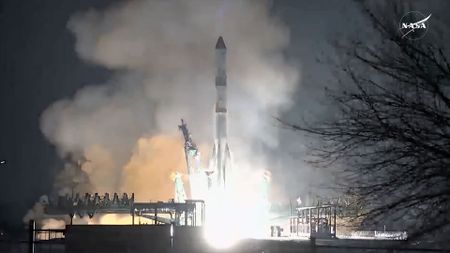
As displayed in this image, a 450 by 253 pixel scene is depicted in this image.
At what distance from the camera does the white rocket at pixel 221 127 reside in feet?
253

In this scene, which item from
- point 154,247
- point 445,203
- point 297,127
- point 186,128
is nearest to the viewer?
point 445,203

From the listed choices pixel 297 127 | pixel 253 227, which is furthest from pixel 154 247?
pixel 253 227

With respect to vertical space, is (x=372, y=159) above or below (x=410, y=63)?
below

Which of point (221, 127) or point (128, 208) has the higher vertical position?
point (221, 127)

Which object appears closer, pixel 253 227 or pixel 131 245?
pixel 131 245

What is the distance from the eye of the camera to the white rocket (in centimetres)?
7719

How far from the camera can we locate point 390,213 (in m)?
9.47

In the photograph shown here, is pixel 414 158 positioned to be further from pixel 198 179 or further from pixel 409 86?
pixel 198 179

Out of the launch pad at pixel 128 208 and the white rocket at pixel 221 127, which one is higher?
the white rocket at pixel 221 127

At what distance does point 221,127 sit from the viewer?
257 feet

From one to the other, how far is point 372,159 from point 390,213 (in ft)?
2.51

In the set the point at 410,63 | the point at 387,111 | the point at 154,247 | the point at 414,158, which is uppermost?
the point at 410,63

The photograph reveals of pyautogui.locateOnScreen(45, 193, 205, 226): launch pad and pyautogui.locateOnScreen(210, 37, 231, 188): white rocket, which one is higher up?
pyautogui.locateOnScreen(210, 37, 231, 188): white rocket

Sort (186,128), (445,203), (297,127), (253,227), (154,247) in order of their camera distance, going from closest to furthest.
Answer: (445,203), (297,127), (154,247), (253,227), (186,128)
